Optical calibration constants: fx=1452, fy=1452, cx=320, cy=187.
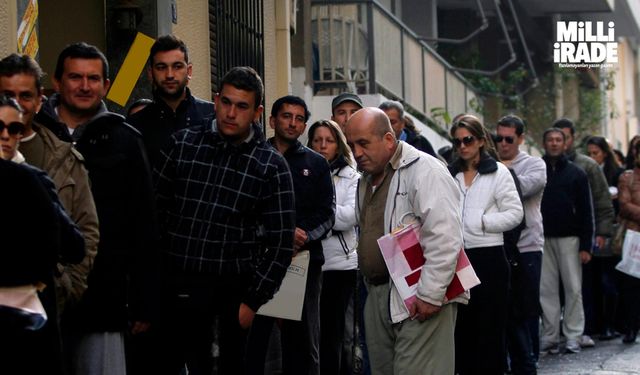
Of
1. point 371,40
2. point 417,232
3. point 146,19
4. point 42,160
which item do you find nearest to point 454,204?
point 417,232

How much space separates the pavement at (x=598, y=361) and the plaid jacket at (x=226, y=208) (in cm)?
556

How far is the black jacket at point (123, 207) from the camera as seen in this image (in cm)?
669

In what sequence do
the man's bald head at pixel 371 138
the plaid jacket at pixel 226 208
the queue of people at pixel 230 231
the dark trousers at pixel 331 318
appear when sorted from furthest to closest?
the dark trousers at pixel 331 318, the man's bald head at pixel 371 138, the plaid jacket at pixel 226 208, the queue of people at pixel 230 231

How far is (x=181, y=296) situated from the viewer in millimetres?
7312

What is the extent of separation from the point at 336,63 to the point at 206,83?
5369 millimetres

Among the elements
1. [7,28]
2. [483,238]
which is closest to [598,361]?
[483,238]

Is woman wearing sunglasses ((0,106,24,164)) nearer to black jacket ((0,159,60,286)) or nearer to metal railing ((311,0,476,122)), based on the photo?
black jacket ((0,159,60,286))

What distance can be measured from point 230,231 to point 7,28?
5.96 feet

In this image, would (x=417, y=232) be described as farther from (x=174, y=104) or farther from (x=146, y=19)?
(x=146, y=19)

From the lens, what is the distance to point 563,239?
14562 mm

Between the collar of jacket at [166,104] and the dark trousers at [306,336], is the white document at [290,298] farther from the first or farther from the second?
the collar of jacket at [166,104]

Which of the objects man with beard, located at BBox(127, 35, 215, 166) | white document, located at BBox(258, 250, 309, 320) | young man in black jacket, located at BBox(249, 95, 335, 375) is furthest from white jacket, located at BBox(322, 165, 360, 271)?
man with beard, located at BBox(127, 35, 215, 166)

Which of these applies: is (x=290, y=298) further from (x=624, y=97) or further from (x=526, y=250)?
(x=624, y=97)

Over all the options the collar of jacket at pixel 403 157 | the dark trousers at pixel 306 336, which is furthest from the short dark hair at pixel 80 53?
A: the dark trousers at pixel 306 336
